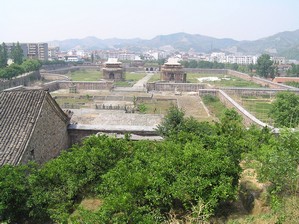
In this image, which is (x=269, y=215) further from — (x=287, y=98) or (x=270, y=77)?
(x=270, y=77)

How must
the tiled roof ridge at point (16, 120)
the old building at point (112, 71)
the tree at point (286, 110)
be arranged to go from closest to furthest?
the tiled roof ridge at point (16, 120) → the tree at point (286, 110) → the old building at point (112, 71)

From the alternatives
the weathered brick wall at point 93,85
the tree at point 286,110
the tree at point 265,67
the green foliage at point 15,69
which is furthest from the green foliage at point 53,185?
the tree at point 265,67

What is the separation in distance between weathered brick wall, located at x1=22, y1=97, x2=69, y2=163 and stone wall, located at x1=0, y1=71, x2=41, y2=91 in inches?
1819

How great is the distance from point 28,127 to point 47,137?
1467mm

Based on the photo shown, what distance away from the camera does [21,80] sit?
216ft

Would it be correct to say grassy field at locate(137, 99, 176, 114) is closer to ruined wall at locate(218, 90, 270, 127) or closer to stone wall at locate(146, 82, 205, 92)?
ruined wall at locate(218, 90, 270, 127)

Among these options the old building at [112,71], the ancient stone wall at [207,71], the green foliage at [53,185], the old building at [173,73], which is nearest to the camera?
the green foliage at [53,185]

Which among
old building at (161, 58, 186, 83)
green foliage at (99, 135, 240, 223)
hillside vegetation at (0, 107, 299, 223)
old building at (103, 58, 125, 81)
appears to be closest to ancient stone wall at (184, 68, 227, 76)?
old building at (161, 58, 186, 83)

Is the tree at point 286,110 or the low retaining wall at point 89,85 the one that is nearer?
the tree at point 286,110

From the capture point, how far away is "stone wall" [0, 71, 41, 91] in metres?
58.3

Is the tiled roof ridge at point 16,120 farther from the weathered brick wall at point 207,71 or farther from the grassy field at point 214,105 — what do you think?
the weathered brick wall at point 207,71

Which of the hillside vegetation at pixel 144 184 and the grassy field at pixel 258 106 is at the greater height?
the hillside vegetation at pixel 144 184

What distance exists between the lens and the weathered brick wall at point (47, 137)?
509 inches

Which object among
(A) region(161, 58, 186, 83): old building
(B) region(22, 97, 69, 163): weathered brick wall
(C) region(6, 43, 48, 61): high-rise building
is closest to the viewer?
(B) region(22, 97, 69, 163): weathered brick wall
